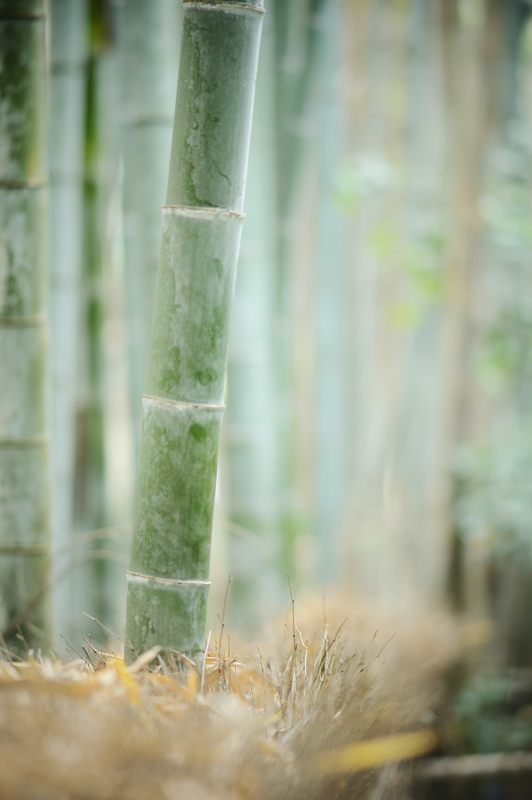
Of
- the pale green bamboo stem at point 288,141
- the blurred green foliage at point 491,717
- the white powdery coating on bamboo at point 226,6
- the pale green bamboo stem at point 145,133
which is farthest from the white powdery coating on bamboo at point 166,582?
the blurred green foliage at point 491,717

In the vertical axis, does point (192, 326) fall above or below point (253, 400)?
above

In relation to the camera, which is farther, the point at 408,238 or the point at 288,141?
the point at 408,238

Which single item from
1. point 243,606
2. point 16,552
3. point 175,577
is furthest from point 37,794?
point 243,606

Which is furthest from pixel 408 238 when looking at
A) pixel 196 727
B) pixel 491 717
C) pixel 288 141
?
pixel 196 727

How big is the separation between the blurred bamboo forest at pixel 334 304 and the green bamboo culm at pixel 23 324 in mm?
39

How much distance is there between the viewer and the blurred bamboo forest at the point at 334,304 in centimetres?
295

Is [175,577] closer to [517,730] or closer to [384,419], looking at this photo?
[517,730]

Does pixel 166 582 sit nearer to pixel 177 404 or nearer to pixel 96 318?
pixel 177 404

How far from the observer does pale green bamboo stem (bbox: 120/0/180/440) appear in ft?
8.08

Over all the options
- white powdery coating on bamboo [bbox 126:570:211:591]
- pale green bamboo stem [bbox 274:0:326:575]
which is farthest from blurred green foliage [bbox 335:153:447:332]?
white powdery coating on bamboo [bbox 126:570:211:591]

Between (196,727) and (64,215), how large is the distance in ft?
7.04

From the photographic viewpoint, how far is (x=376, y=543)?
5895 millimetres

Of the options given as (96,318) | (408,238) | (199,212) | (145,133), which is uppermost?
(145,133)

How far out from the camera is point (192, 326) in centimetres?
132
